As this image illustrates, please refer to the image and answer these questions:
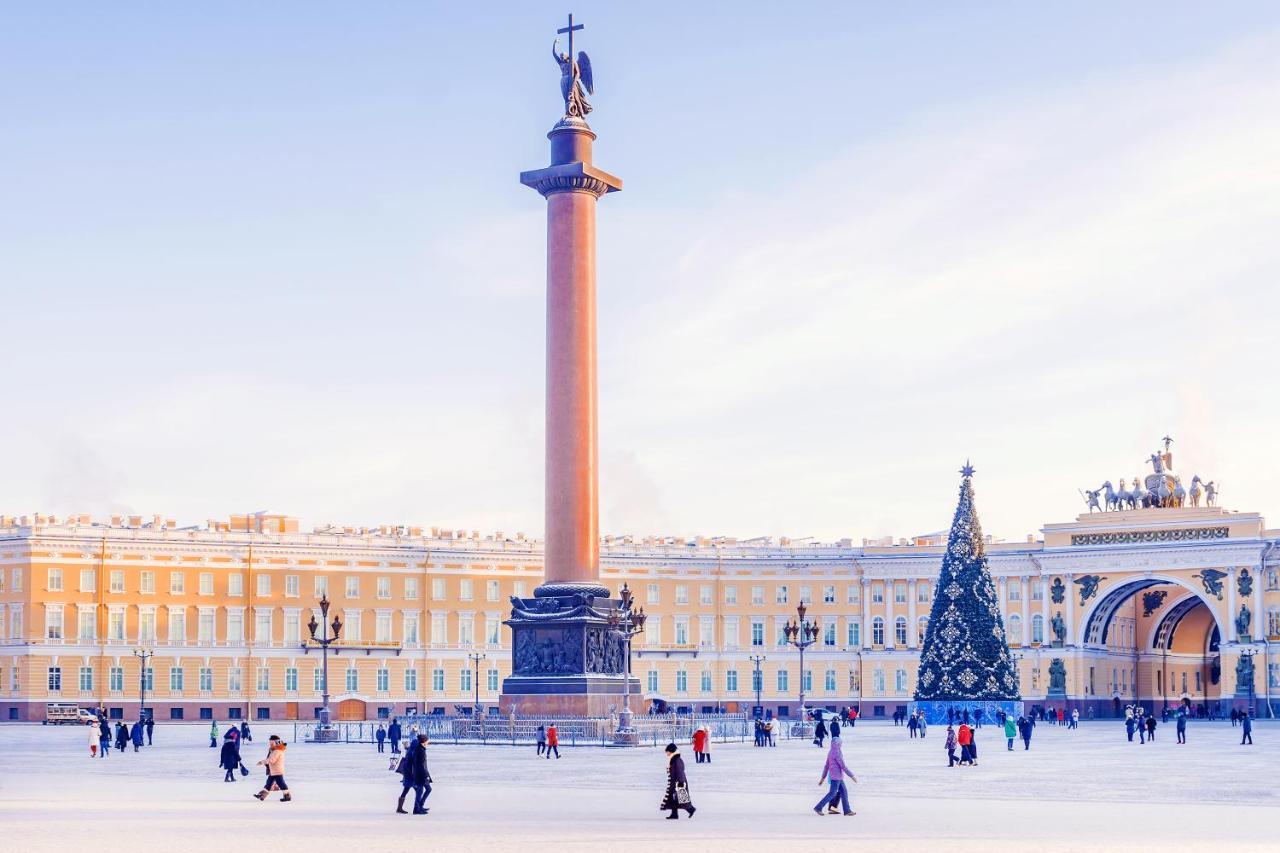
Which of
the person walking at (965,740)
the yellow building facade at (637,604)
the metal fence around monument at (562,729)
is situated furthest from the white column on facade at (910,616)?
the person walking at (965,740)

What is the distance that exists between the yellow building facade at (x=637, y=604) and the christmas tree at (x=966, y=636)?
29.3 metres

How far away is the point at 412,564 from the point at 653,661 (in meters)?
17.3

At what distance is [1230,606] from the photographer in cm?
11775

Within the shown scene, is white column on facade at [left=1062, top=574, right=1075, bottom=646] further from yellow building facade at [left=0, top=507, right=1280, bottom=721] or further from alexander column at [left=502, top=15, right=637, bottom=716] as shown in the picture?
alexander column at [left=502, top=15, right=637, bottom=716]

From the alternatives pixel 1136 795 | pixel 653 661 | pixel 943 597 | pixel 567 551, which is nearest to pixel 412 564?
pixel 653 661

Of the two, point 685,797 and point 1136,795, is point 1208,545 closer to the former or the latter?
point 1136,795

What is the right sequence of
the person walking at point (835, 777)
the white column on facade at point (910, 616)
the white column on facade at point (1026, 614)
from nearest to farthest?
the person walking at point (835, 777)
the white column on facade at point (1026, 614)
the white column on facade at point (910, 616)

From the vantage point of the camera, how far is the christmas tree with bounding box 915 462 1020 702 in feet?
284

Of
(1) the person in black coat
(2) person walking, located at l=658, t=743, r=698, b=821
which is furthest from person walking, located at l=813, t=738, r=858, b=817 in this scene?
(1) the person in black coat

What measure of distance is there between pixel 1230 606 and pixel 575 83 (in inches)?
2689

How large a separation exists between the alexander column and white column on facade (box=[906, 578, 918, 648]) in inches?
2657

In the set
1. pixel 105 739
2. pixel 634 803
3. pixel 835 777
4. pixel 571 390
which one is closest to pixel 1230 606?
pixel 571 390

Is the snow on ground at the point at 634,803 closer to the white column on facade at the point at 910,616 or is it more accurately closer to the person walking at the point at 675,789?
the person walking at the point at 675,789

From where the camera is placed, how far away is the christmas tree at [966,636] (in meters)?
86.4
